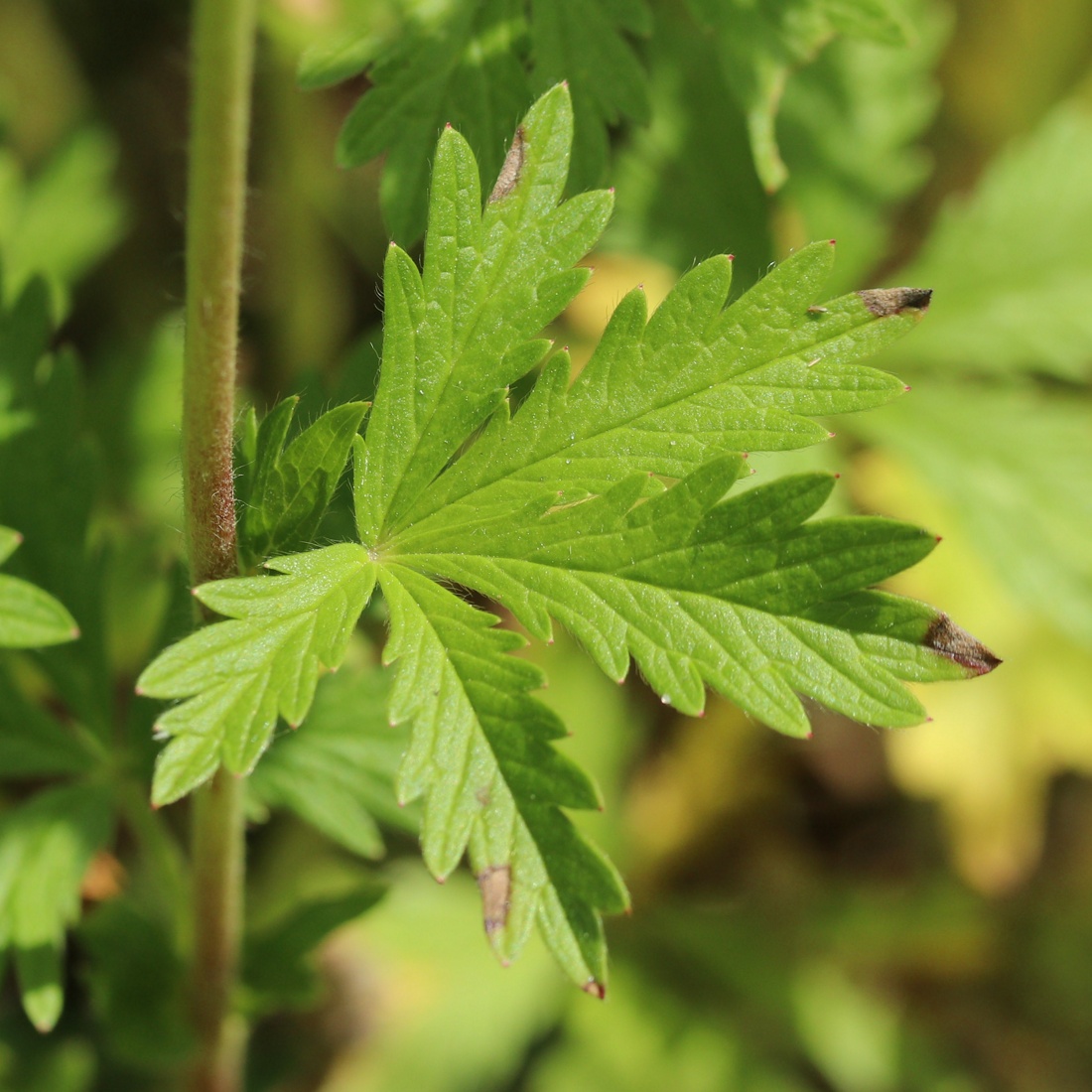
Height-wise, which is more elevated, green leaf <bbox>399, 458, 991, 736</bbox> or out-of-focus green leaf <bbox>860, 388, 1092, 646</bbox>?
green leaf <bbox>399, 458, 991, 736</bbox>

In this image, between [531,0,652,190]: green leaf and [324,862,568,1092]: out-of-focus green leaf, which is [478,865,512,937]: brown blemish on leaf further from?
[324,862,568,1092]: out-of-focus green leaf

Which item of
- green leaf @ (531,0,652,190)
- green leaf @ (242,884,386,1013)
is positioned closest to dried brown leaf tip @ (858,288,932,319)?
green leaf @ (531,0,652,190)

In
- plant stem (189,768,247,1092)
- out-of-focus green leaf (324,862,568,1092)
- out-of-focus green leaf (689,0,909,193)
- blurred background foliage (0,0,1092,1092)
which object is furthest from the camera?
out-of-focus green leaf (324,862,568,1092)

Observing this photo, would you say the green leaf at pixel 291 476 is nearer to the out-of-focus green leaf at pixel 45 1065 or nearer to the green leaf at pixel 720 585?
the green leaf at pixel 720 585

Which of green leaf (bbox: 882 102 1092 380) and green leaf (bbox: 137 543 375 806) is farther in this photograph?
green leaf (bbox: 882 102 1092 380)

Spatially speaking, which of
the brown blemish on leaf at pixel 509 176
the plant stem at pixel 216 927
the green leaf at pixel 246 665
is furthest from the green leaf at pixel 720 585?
the plant stem at pixel 216 927

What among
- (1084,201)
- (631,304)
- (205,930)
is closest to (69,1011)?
(205,930)

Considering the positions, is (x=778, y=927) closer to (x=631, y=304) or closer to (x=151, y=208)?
(x=631, y=304)
